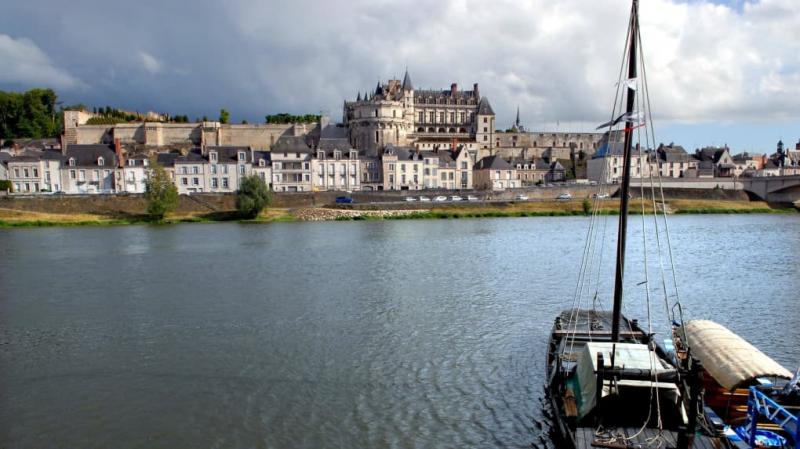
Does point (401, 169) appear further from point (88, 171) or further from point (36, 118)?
point (36, 118)

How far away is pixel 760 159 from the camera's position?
347 ft

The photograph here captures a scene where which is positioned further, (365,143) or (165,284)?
(365,143)

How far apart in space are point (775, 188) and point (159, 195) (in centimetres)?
6766

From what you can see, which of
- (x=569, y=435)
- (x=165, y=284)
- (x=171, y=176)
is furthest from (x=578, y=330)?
(x=171, y=176)

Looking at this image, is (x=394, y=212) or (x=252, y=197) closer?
(x=252, y=197)

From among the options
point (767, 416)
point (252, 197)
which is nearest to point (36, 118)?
point (252, 197)

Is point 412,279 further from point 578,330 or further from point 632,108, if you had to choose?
point 632,108

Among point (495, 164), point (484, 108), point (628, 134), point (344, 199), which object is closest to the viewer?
point (628, 134)

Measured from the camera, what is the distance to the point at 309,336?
17766 mm

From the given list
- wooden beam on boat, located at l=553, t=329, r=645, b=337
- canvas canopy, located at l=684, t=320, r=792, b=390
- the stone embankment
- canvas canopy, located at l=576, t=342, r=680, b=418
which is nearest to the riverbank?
the stone embankment

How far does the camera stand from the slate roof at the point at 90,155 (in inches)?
2724

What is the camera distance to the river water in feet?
39.2

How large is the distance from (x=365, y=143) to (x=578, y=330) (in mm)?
79807

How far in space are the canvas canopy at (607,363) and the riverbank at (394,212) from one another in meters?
48.6
